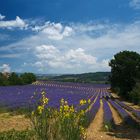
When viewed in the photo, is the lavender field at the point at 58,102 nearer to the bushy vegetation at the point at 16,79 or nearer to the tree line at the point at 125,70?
the tree line at the point at 125,70

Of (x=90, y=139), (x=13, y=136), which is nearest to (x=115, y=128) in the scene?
(x=90, y=139)

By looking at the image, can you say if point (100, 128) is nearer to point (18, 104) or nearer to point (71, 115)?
point (18, 104)

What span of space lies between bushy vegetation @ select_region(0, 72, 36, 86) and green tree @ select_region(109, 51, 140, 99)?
Result: 2154 cm

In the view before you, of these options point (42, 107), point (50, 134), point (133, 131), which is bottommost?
point (133, 131)

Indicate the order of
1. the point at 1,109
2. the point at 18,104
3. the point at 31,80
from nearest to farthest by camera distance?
the point at 1,109
the point at 18,104
the point at 31,80

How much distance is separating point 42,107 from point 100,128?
542 inches

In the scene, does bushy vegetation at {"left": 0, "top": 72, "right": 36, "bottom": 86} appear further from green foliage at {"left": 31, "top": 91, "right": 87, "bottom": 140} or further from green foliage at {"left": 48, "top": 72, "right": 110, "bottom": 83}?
green foliage at {"left": 31, "top": 91, "right": 87, "bottom": 140}

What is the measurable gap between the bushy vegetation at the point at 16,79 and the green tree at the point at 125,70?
21.5 m

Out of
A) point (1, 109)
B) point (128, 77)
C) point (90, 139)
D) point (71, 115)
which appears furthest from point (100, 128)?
point (128, 77)

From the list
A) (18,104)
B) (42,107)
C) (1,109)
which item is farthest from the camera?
(18,104)

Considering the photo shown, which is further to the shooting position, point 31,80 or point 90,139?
point 31,80

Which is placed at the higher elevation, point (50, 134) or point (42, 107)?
point (42, 107)

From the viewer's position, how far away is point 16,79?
8344cm

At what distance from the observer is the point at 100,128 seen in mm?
21984
